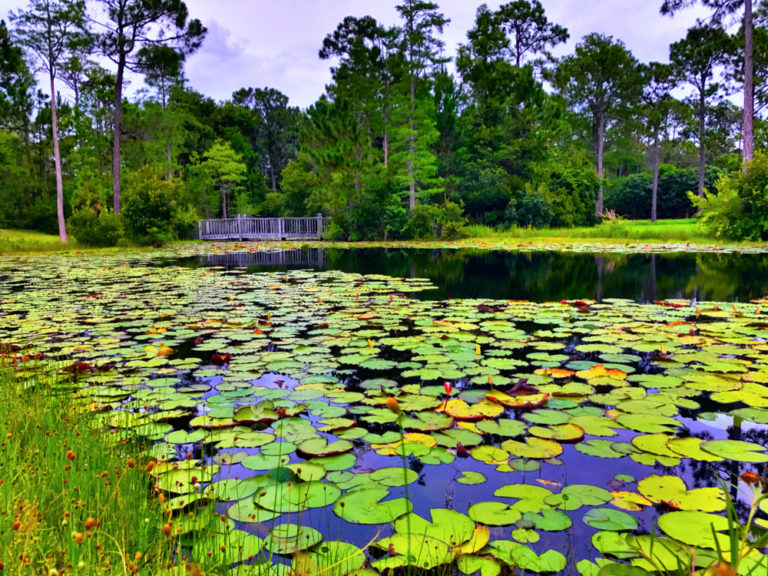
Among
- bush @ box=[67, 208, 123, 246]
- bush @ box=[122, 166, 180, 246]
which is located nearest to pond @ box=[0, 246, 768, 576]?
bush @ box=[122, 166, 180, 246]

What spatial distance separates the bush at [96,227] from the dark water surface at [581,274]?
6.83 meters

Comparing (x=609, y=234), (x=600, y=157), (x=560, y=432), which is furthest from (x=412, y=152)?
(x=560, y=432)

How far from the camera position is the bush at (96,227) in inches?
641

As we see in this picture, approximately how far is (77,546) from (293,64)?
33368 millimetres

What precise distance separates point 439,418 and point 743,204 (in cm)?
1481

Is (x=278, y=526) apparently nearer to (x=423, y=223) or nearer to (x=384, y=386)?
(x=384, y=386)

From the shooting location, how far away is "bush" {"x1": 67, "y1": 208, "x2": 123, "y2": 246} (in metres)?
16.3

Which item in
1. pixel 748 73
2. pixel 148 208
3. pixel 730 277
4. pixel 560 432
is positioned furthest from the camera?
pixel 748 73

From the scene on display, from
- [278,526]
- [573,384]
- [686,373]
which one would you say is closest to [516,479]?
[278,526]

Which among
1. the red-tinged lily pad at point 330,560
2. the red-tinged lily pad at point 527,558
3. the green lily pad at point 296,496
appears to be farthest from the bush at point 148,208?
the red-tinged lily pad at point 527,558

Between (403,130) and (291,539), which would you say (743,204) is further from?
(291,539)

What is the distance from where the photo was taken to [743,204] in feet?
45.0

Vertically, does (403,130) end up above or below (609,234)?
above

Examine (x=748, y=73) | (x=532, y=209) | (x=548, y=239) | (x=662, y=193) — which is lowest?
Result: (x=548, y=239)
